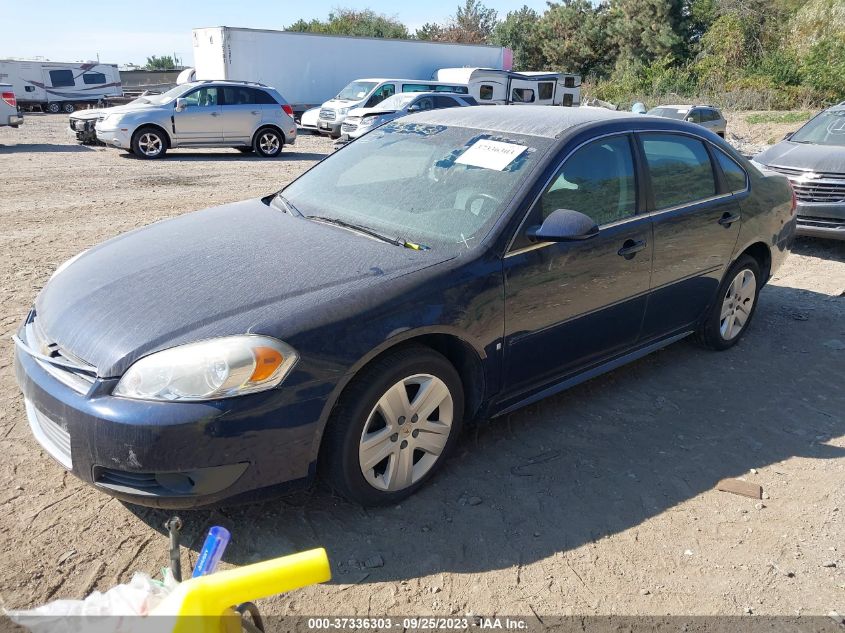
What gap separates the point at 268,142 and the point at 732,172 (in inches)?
512

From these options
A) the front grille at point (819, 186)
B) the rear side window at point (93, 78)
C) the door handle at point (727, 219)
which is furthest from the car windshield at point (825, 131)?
the rear side window at point (93, 78)

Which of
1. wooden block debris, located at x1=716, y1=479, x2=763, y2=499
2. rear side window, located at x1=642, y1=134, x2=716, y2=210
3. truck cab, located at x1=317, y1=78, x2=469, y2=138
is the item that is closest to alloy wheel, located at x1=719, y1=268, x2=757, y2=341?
rear side window, located at x1=642, y1=134, x2=716, y2=210

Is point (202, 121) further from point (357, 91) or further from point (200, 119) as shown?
point (357, 91)

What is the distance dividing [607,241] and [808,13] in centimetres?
4134

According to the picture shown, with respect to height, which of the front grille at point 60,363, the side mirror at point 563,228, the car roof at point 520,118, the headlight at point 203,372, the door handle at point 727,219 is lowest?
the front grille at point 60,363

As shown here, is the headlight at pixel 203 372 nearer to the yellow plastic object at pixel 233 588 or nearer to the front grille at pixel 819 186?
the yellow plastic object at pixel 233 588

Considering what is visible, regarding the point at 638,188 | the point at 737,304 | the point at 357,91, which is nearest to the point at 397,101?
the point at 357,91

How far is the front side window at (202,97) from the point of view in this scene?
48.7 ft

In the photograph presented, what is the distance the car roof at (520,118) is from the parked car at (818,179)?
4572mm

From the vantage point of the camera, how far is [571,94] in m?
29.2

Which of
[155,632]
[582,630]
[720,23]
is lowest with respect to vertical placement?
[582,630]

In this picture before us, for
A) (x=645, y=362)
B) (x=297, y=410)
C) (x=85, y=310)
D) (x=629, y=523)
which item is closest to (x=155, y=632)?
(x=297, y=410)

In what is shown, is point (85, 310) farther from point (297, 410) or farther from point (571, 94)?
point (571, 94)

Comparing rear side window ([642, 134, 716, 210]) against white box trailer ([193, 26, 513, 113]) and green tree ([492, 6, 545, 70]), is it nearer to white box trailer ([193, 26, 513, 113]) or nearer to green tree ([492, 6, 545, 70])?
white box trailer ([193, 26, 513, 113])
